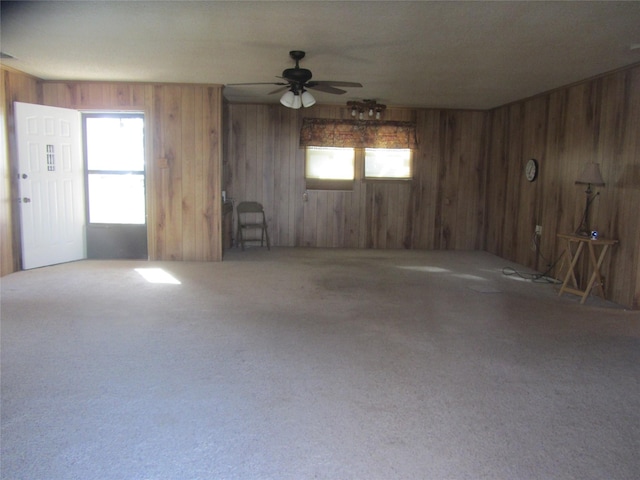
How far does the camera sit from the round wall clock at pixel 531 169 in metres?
6.46

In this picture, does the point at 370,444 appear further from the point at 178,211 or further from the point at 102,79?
the point at 102,79

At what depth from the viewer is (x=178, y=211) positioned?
6.54m

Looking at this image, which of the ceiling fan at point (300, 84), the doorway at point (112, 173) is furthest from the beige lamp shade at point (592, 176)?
the doorway at point (112, 173)

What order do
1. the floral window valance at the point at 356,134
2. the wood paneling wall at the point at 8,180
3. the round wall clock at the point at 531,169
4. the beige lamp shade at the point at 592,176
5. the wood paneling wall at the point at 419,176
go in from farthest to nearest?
the floral window valance at the point at 356,134 → the round wall clock at the point at 531,169 → the wood paneling wall at the point at 8,180 → the wood paneling wall at the point at 419,176 → the beige lamp shade at the point at 592,176

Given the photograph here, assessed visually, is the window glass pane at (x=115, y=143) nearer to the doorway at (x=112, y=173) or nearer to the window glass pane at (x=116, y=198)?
the doorway at (x=112, y=173)

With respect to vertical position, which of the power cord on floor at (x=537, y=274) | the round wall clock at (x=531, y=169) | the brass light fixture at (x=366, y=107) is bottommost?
the power cord on floor at (x=537, y=274)

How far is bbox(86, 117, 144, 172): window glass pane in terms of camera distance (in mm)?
6551

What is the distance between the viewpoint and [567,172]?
18.9 feet

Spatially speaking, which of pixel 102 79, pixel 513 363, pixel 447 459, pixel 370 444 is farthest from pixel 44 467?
pixel 102 79

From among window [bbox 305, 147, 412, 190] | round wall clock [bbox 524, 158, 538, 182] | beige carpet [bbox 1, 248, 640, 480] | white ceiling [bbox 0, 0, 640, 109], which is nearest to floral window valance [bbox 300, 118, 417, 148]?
window [bbox 305, 147, 412, 190]

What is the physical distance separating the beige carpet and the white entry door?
3.64 ft

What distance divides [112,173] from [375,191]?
13.1 ft

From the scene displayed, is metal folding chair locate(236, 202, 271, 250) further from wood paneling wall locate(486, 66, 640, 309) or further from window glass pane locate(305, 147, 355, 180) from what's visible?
wood paneling wall locate(486, 66, 640, 309)

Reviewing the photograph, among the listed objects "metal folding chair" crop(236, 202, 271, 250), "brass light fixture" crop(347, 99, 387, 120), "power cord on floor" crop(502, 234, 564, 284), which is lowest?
"power cord on floor" crop(502, 234, 564, 284)
